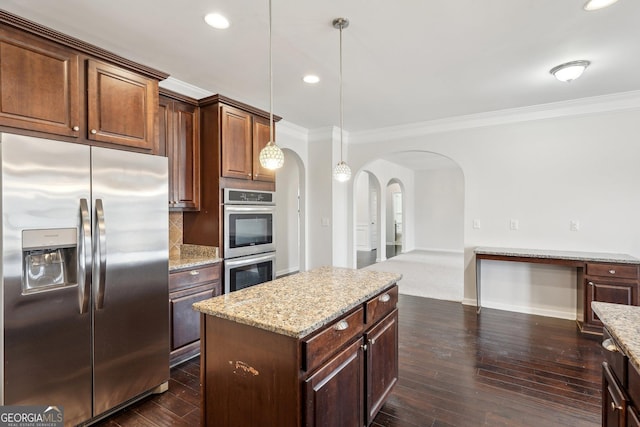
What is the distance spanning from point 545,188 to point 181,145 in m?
4.41

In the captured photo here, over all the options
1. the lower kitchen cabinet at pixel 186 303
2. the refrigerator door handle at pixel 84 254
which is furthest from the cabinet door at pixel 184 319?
the refrigerator door handle at pixel 84 254

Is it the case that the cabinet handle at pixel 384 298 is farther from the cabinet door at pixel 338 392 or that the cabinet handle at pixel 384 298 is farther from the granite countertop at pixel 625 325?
the granite countertop at pixel 625 325

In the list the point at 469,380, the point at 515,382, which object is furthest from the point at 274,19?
the point at 515,382

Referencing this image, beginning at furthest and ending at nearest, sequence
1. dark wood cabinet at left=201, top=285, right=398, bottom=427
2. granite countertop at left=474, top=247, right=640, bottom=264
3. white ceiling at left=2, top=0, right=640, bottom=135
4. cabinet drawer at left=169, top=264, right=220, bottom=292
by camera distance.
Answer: granite countertop at left=474, top=247, right=640, bottom=264 < cabinet drawer at left=169, top=264, right=220, bottom=292 < white ceiling at left=2, top=0, right=640, bottom=135 < dark wood cabinet at left=201, top=285, right=398, bottom=427

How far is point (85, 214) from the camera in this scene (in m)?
1.95

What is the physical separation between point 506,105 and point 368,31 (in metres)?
2.67

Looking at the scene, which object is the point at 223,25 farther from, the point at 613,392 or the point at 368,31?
the point at 613,392

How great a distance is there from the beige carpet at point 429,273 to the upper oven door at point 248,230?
8.95 ft

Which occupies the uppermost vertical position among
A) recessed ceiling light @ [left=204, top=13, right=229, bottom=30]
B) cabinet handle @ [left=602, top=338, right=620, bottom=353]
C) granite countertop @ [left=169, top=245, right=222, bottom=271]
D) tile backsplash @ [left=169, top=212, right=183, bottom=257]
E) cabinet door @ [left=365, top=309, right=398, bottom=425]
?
recessed ceiling light @ [left=204, top=13, right=229, bottom=30]

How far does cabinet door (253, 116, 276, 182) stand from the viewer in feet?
11.5

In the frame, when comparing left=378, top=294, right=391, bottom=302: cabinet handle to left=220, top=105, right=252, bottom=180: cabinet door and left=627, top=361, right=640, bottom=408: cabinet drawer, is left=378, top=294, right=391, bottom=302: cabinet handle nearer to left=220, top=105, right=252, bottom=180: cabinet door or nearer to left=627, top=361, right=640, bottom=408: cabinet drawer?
left=627, top=361, right=640, bottom=408: cabinet drawer

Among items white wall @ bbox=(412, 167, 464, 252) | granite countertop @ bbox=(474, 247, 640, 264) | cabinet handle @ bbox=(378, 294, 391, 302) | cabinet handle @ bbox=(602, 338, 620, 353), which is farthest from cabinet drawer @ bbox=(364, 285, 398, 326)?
white wall @ bbox=(412, 167, 464, 252)

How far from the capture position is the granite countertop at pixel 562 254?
3.47 metres

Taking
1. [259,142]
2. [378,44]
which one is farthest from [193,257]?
[378,44]
